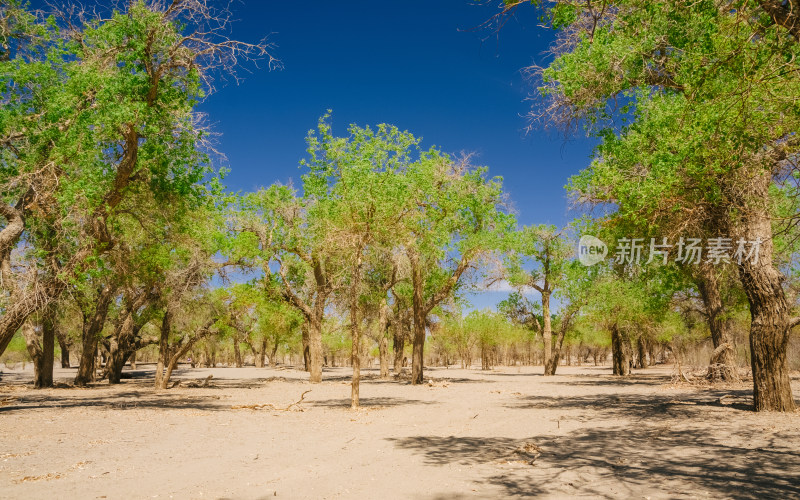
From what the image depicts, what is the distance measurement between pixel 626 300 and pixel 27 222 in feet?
97.0

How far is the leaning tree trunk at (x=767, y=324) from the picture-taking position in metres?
11.3

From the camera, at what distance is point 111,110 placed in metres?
11.6

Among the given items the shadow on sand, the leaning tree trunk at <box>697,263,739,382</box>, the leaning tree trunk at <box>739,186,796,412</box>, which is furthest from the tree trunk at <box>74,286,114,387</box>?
the leaning tree trunk at <box>697,263,739,382</box>

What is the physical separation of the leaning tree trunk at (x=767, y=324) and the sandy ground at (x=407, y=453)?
68cm

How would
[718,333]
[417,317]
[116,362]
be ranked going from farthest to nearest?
[116,362] → [417,317] → [718,333]

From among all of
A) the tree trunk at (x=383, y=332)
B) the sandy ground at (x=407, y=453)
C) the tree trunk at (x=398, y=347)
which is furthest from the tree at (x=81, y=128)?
the tree trunk at (x=398, y=347)

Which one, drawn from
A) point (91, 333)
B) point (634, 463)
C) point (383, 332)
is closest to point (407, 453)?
point (634, 463)

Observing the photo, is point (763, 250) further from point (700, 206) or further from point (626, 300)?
point (626, 300)

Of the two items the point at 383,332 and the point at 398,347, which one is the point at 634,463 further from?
the point at 398,347

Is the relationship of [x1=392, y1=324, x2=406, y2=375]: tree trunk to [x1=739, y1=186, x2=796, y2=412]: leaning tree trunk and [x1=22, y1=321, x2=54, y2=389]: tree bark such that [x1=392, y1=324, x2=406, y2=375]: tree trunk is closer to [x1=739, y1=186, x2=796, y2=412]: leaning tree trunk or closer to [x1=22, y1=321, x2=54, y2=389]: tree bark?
[x1=22, y1=321, x2=54, y2=389]: tree bark

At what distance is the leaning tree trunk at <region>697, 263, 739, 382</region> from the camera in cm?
1981

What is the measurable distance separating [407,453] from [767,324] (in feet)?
31.0

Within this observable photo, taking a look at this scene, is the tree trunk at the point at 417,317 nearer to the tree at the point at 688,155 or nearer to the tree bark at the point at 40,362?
the tree at the point at 688,155

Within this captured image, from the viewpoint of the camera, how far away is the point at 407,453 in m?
8.13
